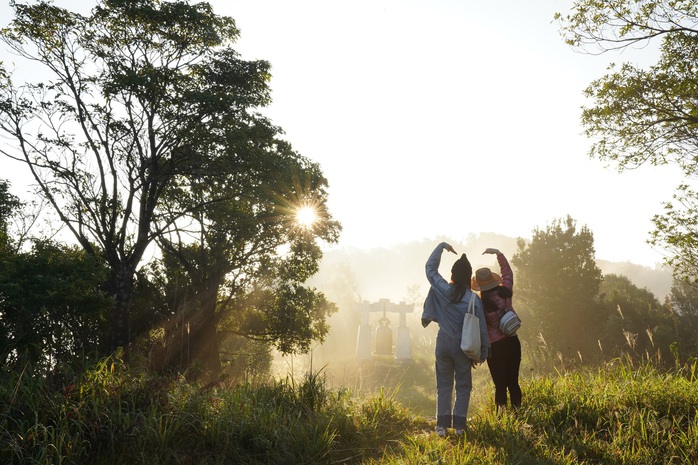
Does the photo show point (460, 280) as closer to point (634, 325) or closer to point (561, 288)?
point (634, 325)

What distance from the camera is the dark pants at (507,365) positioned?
4.96 metres

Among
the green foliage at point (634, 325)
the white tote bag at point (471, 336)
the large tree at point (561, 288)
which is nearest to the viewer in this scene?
the white tote bag at point (471, 336)

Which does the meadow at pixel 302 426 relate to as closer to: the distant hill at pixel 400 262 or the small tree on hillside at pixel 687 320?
the small tree on hillside at pixel 687 320

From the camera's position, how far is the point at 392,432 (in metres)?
4.76

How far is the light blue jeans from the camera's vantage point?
461 cm

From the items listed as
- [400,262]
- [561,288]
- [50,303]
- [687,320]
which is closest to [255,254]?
[50,303]

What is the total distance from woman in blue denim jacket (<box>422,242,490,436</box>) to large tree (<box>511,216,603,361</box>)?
18378 mm

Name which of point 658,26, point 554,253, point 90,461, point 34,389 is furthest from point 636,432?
point 554,253

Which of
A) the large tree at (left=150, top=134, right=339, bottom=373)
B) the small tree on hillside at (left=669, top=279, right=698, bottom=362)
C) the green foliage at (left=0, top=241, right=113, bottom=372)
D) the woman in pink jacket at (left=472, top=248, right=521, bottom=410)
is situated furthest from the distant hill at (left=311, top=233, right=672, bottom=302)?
the woman in pink jacket at (left=472, top=248, right=521, bottom=410)

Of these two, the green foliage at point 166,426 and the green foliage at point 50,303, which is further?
the green foliage at point 50,303

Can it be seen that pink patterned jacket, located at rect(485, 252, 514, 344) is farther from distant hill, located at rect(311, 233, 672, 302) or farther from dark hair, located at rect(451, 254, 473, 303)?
distant hill, located at rect(311, 233, 672, 302)

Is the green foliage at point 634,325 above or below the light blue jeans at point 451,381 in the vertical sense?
above

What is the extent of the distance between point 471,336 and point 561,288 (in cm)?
2063

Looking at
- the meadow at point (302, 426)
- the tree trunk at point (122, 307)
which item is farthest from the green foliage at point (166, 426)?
the tree trunk at point (122, 307)
